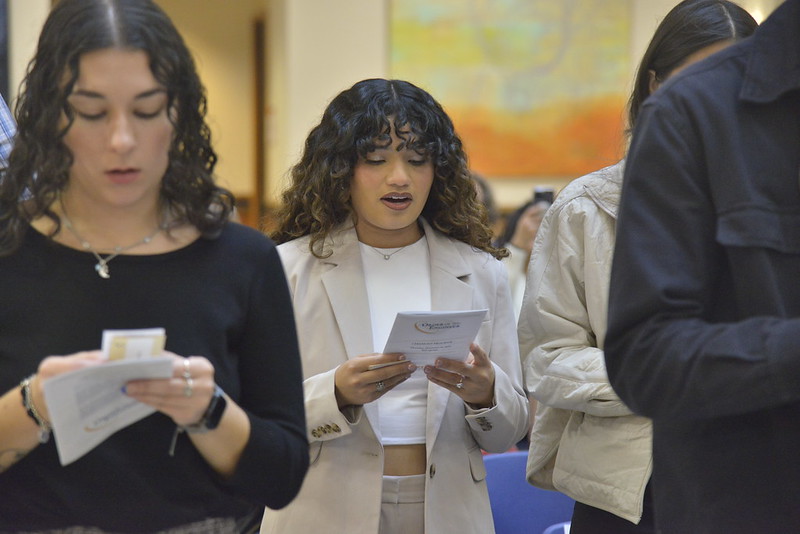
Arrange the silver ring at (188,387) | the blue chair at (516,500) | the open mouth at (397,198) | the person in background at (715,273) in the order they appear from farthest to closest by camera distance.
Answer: the blue chair at (516,500) → the open mouth at (397,198) → the silver ring at (188,387) → the person in background at (715,273)

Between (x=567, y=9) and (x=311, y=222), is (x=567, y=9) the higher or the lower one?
the higher one

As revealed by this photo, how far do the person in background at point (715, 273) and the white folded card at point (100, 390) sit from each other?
0.65 metres

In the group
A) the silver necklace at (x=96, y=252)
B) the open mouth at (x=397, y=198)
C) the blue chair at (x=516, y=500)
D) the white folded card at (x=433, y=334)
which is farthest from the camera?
the blue chair at (x=516, y=500)

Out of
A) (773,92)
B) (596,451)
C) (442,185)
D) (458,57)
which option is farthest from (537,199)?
(458,57)

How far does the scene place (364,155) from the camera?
99.0 inches

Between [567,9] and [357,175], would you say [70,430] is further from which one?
[567,9]

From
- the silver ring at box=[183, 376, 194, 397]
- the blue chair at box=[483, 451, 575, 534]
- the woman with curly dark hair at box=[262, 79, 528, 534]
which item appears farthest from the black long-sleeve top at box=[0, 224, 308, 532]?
the blue chair at box=[483, 451, 575, 534]

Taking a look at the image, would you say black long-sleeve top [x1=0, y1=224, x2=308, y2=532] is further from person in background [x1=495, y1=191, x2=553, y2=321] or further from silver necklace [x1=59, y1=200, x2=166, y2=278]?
person in background [x1=495, y1=191, x2=553, y2=321]

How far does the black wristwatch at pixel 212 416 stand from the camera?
4.82 feet

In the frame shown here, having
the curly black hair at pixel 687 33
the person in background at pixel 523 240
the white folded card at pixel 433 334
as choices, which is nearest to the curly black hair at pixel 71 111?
the white folded card at pixel 433 334

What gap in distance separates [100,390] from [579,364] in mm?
1255

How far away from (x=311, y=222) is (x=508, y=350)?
63 centimetres

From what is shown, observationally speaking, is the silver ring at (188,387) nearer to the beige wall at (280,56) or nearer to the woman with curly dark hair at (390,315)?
the woman with curly dark hair at (390,315)

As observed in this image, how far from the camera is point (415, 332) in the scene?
2.17 metres
